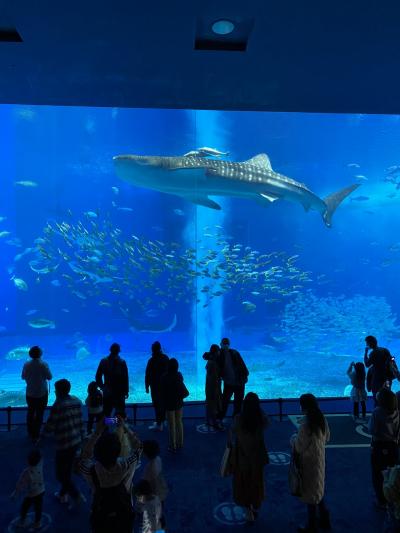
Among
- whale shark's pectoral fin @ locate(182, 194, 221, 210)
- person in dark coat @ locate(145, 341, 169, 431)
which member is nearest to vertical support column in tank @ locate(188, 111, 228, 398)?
whale shark's pectoral fin @ locate(182, 194, 221, 210)

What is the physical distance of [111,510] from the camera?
192 cm

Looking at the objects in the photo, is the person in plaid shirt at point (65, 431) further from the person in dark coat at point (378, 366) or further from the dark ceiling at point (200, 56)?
the person in dark coat at point (378, 366)

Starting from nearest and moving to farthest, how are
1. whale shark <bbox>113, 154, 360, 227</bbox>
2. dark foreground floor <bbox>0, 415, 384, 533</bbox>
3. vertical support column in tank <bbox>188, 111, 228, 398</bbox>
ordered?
dark foreground floor <bbox>0, 415, 384, 533</bbox> < whale shark <bbox>113, 154, 360, 227</bbox> < vertical support column in tank <bbox>188, 111, 228, 398</bbox>

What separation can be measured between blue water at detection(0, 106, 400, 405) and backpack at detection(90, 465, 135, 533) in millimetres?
13279

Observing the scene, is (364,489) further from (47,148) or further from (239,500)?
(47,148)

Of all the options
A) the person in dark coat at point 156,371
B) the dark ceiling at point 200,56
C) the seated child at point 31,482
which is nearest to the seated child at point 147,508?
the seated child at point 31,482

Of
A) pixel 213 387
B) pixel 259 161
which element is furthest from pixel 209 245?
pixel 213 387

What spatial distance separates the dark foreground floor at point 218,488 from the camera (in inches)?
123

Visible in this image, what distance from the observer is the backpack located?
1.90 m

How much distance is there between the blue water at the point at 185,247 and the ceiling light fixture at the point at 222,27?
39.2 feet

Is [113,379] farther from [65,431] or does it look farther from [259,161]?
[259,161]

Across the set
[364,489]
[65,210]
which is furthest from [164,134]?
[364,489]

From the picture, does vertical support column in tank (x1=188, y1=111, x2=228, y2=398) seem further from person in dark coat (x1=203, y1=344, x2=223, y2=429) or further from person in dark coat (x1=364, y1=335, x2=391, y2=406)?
person in dark coat (x1=364, y1=335, x2=391, y2=406)

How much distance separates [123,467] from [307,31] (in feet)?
12.4
